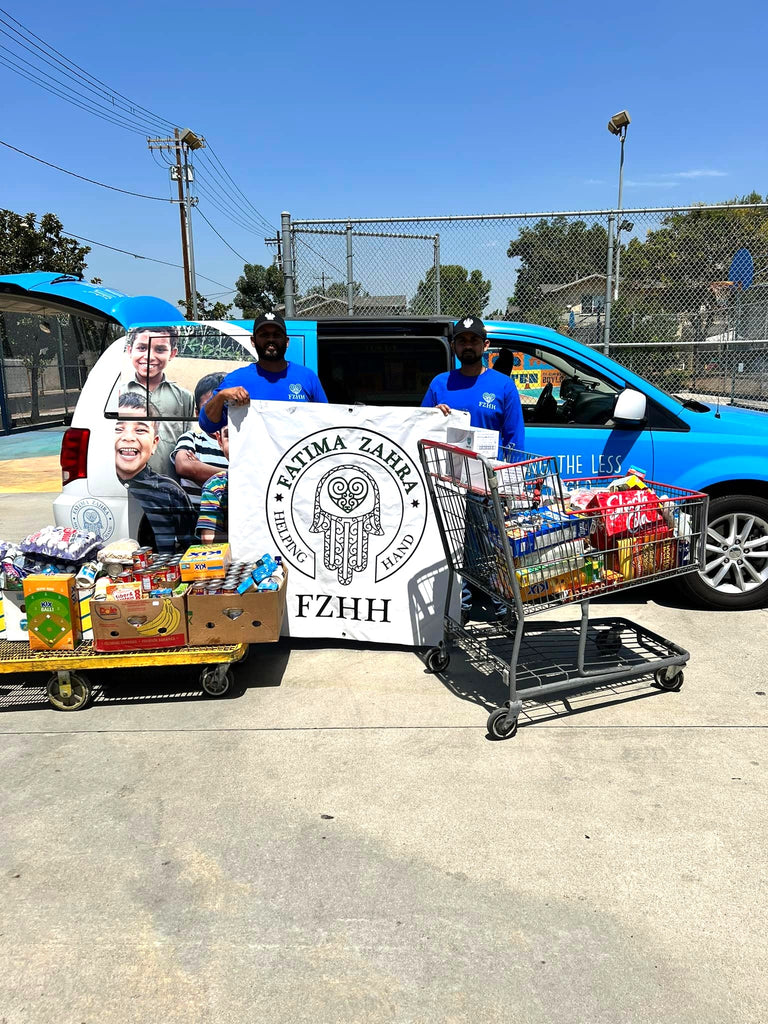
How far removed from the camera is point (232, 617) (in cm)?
397

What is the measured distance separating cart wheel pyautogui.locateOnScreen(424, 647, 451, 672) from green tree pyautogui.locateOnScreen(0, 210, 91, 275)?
24.6m

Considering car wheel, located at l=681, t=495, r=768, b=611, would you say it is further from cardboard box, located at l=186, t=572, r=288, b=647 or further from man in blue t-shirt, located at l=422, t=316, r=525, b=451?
cardboard box, located at l=186, t=572, r=288, b=647

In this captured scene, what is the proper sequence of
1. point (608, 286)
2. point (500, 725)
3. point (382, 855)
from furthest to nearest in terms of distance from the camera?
point (608, 286), point (500, 725), point (382, 855)

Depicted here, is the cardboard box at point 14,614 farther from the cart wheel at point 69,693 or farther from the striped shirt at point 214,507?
the striped shirt at point 214,507

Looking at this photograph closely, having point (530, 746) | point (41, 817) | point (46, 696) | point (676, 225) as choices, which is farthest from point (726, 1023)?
point (676, 225)

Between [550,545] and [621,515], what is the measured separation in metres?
0.41

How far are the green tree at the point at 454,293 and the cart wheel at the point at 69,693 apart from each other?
625cm

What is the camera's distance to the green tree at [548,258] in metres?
8.41

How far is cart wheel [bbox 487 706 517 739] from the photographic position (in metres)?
3.58

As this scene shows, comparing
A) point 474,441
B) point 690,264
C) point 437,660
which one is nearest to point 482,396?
point 474,441

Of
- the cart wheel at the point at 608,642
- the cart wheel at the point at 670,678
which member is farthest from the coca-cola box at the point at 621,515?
the cart wheel at the point at 608,642

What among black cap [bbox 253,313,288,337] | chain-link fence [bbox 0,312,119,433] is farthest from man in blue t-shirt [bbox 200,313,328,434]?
chain-link fence [bbox 0,312,119,433]

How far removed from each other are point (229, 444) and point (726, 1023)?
3.59 m

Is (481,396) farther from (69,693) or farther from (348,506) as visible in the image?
(69,693)
